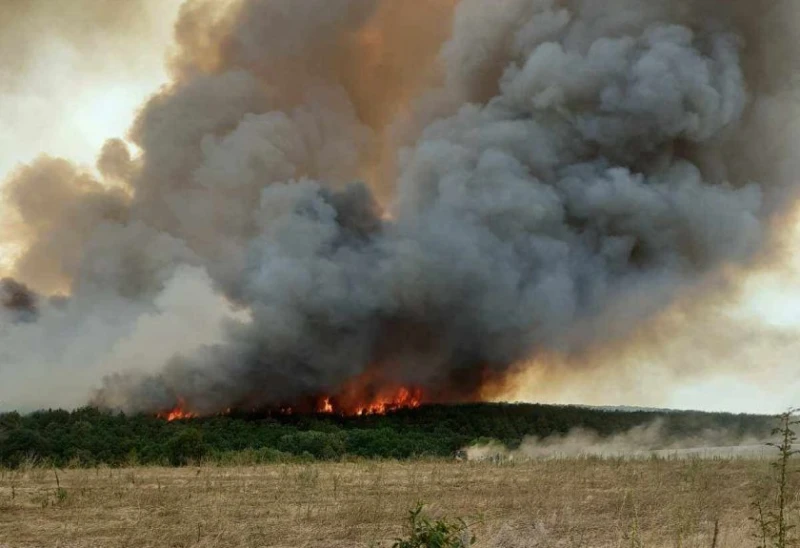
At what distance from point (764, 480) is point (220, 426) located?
29.2 m

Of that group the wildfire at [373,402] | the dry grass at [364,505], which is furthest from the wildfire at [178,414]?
A: the dry grass at [364,505]

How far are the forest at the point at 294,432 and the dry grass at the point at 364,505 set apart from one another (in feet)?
20.4

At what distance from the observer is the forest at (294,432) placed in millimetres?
29422

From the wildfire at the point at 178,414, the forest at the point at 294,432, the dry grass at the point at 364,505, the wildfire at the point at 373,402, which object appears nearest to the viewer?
the dry grass at the point at 364,505

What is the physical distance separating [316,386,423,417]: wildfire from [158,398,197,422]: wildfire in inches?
339

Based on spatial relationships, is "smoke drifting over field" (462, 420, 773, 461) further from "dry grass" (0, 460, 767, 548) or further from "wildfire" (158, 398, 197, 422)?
"wildfire" (158, 398, 197, 422)

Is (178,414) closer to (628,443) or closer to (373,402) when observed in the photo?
(373,402)

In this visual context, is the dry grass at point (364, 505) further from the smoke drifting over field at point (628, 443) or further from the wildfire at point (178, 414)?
the wildfire at point (178, 414)

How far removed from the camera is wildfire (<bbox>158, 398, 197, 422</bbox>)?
45.4 meters

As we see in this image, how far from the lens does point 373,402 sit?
54000 millimetres

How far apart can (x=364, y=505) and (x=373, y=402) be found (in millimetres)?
39363

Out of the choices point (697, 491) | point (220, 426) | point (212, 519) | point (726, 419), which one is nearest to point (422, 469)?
point (697, 491)

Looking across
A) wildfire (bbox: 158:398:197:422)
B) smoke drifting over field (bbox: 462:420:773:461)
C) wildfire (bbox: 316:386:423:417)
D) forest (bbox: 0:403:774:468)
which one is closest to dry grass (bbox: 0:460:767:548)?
forest (bbox: 0:403:774:468)

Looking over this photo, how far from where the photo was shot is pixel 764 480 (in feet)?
60.0
